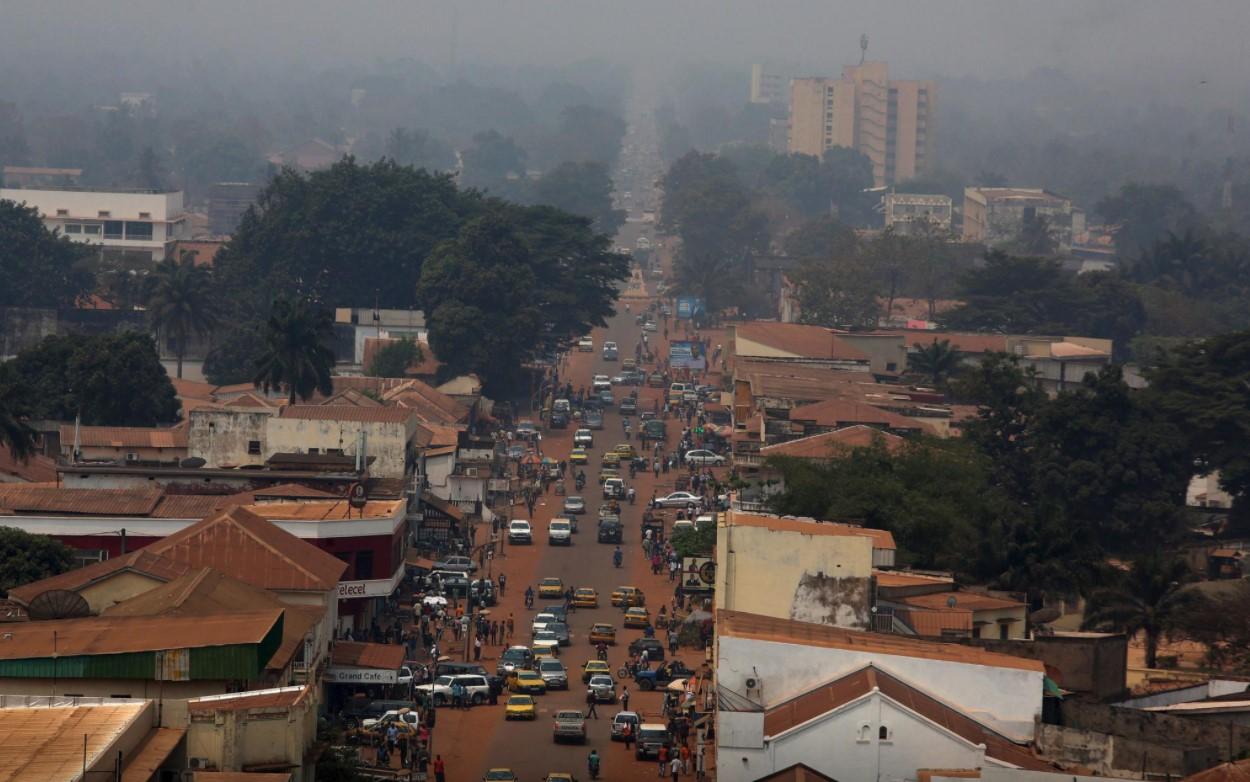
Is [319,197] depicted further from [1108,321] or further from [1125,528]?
[1125,528]

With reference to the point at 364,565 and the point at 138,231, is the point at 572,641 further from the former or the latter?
the point at 138,231

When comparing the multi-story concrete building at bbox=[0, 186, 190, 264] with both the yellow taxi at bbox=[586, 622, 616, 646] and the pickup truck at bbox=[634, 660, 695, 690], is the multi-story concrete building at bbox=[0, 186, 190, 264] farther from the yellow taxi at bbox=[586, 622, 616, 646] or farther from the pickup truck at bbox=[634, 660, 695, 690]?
the pickup truck at bbox=[634, 660, 695, 690]

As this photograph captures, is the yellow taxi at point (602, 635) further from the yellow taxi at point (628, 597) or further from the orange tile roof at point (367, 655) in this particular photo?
the orange tile roof at point (367, 655)

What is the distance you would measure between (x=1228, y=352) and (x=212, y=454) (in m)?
30.7

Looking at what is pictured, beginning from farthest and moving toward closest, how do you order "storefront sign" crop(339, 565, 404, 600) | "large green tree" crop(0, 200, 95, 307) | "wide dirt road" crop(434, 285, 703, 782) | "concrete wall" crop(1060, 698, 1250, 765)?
"large green tree" crop(0, 200, 95, 307)
"storefront sign" crop(339, 565, 404, 600)
"wide dirt road" crop(434, 285, 703, 782)
"concrete wall" crop(1060, 698, 1250, 765)

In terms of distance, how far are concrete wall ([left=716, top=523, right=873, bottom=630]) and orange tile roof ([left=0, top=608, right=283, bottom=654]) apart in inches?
378

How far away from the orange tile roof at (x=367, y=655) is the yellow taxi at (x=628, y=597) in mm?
9923

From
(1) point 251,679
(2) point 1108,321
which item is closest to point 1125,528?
(1) point 251,679

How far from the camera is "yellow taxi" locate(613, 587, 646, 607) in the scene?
2403 inches

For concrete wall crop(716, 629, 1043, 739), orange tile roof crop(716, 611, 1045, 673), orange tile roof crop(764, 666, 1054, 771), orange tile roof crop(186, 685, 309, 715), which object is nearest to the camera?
orange tile roof crop(186, 685, 309, 715)

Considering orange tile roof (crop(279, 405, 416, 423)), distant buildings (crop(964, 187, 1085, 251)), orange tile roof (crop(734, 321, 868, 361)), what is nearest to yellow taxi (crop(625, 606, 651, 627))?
orange tile roof (crop(279, 405, 416, 423))

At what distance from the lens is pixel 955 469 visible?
64.6m

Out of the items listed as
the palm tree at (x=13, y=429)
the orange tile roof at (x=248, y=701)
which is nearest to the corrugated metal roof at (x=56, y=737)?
the orange tile roof at (x=248, y=701)

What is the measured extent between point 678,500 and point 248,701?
38921mm
